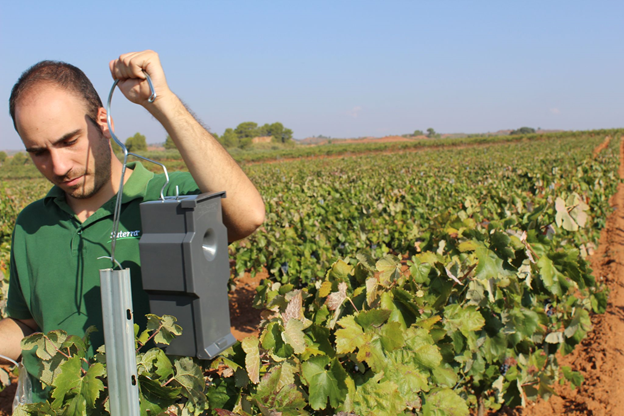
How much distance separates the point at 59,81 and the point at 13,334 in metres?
1.06

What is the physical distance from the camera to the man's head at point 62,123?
4.55 feet

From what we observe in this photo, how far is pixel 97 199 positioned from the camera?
1715 mm

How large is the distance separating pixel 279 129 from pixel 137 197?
87637mm

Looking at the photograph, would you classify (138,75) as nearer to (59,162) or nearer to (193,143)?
(193,143)

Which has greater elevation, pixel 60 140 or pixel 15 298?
pixel 60 140

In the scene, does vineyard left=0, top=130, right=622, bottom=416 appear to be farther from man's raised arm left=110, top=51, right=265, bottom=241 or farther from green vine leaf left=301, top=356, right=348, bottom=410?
man's raised arm left=110, top=51, right=265, bottom=241

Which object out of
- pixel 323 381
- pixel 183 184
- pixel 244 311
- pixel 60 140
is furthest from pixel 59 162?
pixel 244 311

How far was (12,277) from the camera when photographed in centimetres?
177

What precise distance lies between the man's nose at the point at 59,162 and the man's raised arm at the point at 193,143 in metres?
0.44

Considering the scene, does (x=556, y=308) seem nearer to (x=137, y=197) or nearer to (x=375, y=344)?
(x=375, y=344)

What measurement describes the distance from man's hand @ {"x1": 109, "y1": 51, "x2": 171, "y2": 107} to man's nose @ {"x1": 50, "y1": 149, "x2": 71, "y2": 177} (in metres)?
0.44

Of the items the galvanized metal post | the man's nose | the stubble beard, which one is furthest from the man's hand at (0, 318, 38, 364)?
the galvanized metal post

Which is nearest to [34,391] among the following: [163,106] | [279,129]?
[163,106]

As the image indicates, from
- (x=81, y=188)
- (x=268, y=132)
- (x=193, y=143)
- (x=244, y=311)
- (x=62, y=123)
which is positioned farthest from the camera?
(x=268, y=132)
